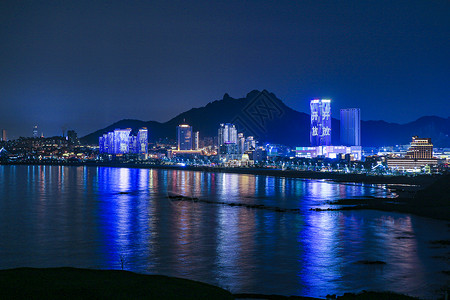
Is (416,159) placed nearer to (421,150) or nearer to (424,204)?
(421,150)

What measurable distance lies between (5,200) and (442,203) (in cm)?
5322

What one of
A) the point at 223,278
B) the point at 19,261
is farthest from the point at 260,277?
the point at 19,261

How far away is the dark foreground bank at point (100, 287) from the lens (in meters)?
12.6

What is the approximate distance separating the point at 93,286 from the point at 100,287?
0.88ft

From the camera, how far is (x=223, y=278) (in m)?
19.1

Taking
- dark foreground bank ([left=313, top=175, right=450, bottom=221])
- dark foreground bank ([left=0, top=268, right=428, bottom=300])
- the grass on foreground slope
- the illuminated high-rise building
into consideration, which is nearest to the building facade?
the illuminated high-rise building

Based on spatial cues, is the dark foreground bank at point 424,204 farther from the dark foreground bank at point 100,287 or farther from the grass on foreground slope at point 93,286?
the grass on foreground slope at point 93,286

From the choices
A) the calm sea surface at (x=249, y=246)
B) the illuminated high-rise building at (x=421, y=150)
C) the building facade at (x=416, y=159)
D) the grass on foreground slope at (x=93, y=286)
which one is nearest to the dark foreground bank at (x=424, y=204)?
the calm sea surface at (x=249, y=246)

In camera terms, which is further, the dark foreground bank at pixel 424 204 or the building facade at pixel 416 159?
the building facade at pixel 416 159

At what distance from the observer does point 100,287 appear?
13656 mm

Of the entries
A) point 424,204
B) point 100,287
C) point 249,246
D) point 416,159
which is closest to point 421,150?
point 416,159

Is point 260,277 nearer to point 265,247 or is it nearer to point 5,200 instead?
point 265,247

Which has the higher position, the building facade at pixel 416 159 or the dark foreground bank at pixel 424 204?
the building facade at pixel 416 159

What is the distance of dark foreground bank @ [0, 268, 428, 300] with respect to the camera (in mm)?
12633
